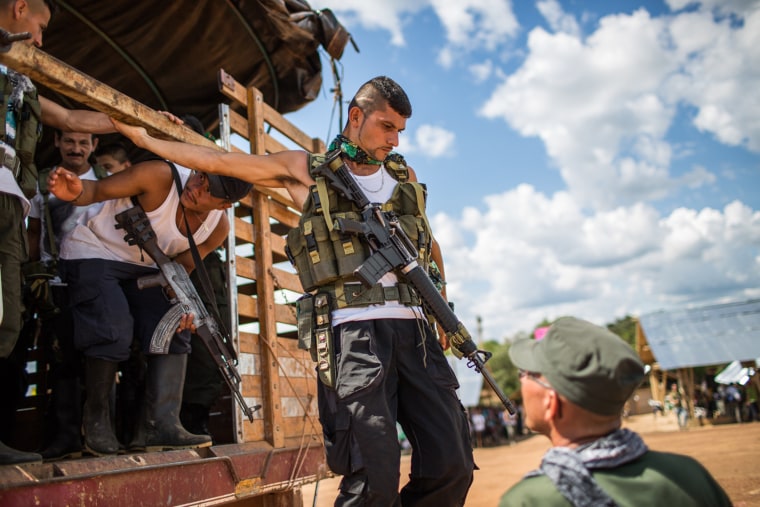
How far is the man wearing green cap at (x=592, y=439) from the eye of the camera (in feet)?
5.18

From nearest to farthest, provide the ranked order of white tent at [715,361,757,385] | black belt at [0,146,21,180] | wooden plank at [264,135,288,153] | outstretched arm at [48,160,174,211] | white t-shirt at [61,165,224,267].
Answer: black belt at [0,146,21,180]
outstretched arm at [48,160,174,211]
white t-shirt at [61,165,224,267]
wooden plank at [264,135,288,153]
white tent at [715,361,757,385]

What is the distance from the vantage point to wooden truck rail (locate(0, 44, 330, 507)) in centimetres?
241

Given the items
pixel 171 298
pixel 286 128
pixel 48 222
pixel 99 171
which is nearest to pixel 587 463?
pixel 171 298

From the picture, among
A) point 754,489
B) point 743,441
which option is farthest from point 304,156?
point 743,441

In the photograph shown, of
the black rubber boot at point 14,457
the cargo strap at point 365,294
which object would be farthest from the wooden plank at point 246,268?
the black rubber boot at point 14,457

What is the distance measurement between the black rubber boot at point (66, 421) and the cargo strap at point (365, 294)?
165 centimetres

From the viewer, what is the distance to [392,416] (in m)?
2.76

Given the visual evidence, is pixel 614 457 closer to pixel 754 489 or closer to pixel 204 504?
pixel 204 504

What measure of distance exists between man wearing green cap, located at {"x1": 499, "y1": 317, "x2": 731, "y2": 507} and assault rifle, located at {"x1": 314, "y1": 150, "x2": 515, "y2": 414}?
1217 mm

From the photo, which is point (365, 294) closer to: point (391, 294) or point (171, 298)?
point (391, 294)

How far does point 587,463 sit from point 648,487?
15 centimetres

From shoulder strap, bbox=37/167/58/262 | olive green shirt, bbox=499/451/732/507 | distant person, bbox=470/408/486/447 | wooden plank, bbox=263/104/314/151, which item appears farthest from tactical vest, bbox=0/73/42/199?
distant person, bbox=470/408/486/447

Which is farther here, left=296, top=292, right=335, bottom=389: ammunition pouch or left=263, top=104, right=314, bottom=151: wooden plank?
left=263, top=104, right=314, bottom=151: wooden plank

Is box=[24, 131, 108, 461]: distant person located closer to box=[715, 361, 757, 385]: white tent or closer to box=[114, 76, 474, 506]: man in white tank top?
box=[114, 76, 474, 506]: man in white tank top
